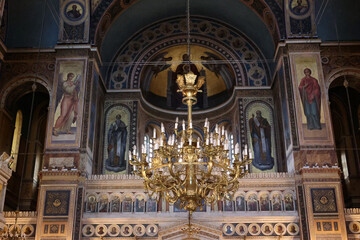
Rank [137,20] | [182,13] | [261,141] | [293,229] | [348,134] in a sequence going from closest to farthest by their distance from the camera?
[293,229] < [261,141] < [137,20] < [348,134] < [182,13]

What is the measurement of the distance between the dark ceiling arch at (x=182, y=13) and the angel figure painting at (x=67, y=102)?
45.9 inches

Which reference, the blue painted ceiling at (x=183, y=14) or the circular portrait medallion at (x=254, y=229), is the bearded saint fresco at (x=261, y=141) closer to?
the blue painted ceiling at (x=183, y=14)

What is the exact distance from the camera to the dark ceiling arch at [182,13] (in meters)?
13.3

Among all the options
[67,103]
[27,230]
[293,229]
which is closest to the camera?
[293,229]

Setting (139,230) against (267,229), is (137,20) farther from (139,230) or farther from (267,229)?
(267,229)

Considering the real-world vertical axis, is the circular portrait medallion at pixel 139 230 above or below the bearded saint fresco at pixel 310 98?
below

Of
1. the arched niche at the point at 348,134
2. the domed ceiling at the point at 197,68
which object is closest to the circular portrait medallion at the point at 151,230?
the domed ceiling at the point at 197,68

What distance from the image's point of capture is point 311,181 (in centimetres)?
1100

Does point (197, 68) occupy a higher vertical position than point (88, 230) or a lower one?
higher

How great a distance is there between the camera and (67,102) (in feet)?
40.3

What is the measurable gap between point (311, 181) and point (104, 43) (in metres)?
7.81

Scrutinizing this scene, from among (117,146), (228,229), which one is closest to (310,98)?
(228,229)

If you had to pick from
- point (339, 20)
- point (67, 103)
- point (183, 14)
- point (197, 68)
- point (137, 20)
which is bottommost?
point (67, 103)

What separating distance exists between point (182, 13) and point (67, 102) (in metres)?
5.96
